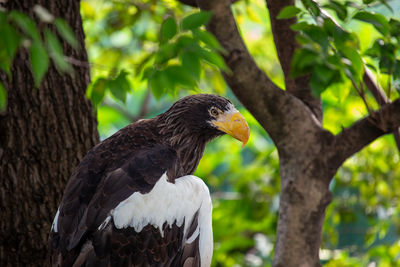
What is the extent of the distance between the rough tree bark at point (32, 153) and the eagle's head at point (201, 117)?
0.55 meters

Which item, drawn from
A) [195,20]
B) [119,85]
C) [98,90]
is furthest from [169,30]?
[98,90]

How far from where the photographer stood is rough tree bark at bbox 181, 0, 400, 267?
2.58 m

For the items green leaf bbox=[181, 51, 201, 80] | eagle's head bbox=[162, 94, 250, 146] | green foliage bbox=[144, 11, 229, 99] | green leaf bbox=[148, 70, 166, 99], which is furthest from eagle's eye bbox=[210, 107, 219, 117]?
green leaf bbox=[181, 51, 201, 80]

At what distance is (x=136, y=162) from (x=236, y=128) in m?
0.61

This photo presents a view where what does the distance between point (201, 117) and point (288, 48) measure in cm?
62

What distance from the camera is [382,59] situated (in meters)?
2.29

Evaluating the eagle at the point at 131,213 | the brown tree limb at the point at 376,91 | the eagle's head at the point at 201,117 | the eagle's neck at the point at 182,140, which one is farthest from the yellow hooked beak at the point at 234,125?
the brown tree limb at the point at 376,91

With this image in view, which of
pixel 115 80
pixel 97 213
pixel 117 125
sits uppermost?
pixel 115 80

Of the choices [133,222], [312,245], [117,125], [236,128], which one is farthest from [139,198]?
[117,125]

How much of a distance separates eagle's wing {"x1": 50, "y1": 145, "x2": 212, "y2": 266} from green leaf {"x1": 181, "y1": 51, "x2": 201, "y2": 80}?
0.88 m

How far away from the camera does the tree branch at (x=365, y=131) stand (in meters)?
2.50

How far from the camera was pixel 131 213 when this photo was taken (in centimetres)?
220

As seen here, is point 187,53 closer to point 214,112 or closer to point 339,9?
point 339,9

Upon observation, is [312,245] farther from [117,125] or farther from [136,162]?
[117,125]
